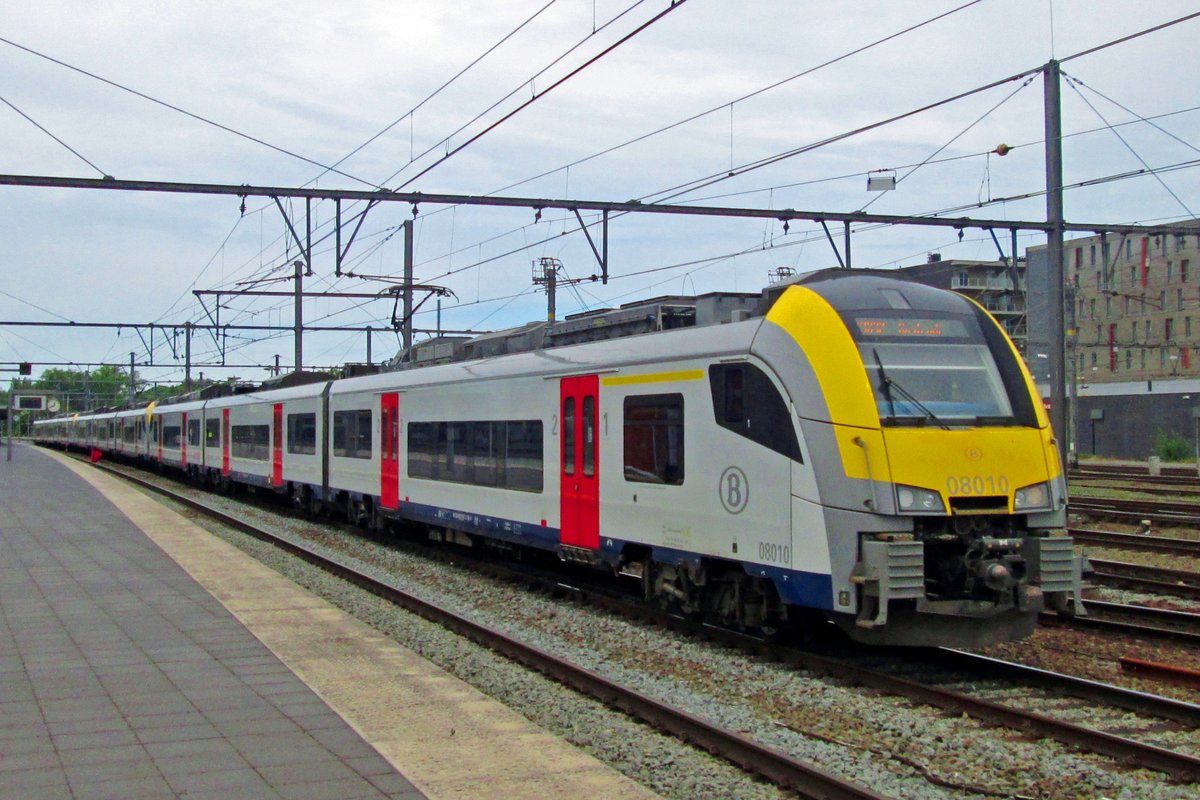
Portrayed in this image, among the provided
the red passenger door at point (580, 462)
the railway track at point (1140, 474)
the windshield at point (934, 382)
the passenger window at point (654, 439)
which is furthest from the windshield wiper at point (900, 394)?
the railway track at point (1140, 474)

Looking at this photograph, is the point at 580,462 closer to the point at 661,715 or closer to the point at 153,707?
the point at 661,715

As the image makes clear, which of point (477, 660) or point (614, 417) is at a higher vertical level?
point (614, 417)

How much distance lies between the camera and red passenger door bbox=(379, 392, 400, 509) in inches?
749

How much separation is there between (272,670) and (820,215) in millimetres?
12918

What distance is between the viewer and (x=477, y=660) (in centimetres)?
993

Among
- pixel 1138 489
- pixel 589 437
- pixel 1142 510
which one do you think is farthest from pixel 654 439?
pixel 1138 489

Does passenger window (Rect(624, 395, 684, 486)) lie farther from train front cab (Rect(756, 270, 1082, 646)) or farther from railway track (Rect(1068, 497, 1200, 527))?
railway track (Rect(1068, 497, 1200, 527))

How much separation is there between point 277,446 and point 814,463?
19657 mm

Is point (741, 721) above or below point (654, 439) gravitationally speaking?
below

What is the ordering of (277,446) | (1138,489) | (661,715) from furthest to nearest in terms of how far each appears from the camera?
1. (1138,489)
2. (277,446)
3. (661,715)

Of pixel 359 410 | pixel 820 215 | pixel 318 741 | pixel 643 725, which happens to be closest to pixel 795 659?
pixel 643 725

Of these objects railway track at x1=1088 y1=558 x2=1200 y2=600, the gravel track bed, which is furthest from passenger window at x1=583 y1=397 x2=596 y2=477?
railway track at x1=1088 y1=558 x2=1200 y2=600

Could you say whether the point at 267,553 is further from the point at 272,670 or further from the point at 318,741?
the point at 318,741

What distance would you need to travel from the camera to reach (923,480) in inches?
345
